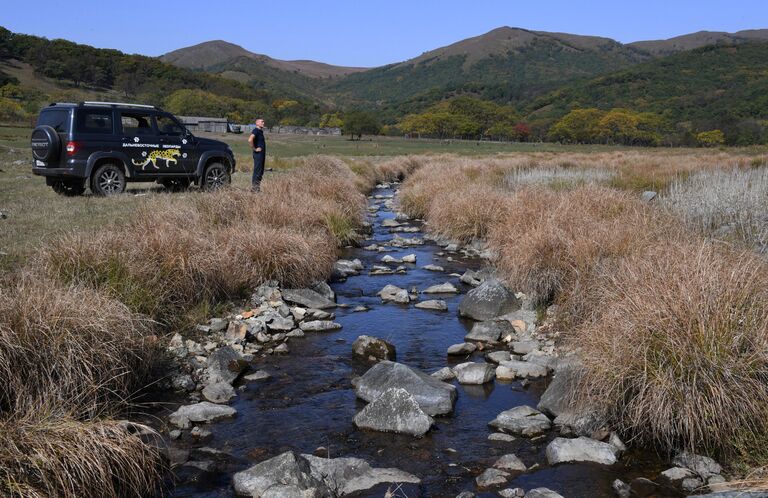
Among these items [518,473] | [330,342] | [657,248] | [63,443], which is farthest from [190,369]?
[657,248]

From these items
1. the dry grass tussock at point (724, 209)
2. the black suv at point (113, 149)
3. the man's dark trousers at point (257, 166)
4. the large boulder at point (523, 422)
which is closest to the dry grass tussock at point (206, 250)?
the man's dark trousers at point (257, 166)

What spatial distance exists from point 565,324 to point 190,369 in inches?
205

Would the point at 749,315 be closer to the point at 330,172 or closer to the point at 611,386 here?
the point at 611,386

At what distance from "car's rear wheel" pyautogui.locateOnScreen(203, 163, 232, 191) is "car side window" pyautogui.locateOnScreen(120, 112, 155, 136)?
1.97 m

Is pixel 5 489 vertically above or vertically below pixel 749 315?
below

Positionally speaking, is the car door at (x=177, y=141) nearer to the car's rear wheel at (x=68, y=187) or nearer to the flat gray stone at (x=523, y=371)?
the car's rear wheel at (x=68, y=187)

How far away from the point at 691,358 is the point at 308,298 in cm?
696

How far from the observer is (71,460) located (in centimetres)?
476

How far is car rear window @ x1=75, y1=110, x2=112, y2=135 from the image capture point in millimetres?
16891

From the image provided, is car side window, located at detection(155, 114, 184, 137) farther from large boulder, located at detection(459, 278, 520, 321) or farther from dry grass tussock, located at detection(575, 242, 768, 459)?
dry grass tussock, located at detection(575, 242, 768, 459)

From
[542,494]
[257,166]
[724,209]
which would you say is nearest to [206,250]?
[542,494]

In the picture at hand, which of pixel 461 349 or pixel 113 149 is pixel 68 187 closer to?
pixel 113 149

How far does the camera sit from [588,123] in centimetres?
13725

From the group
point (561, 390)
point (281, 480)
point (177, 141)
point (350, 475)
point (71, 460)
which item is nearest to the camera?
point (71, 460)
